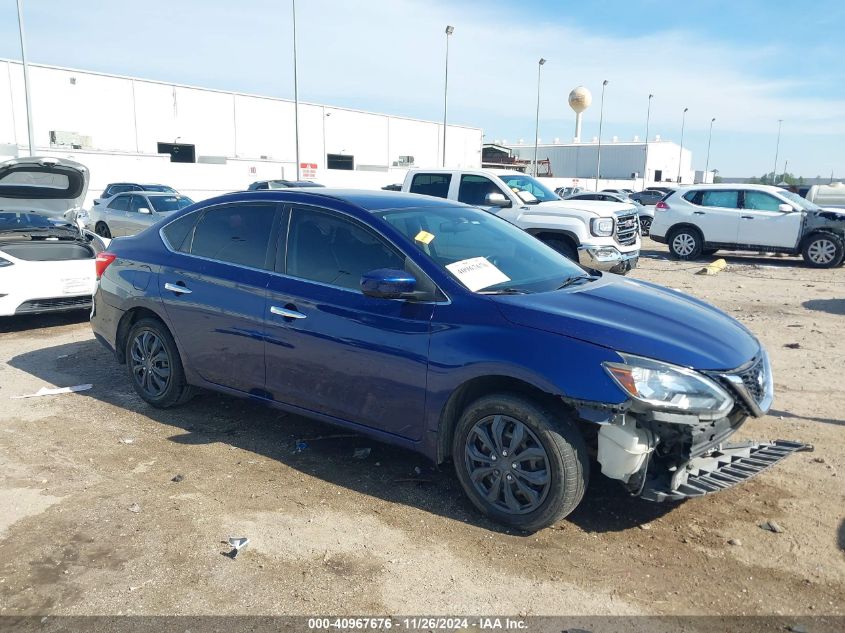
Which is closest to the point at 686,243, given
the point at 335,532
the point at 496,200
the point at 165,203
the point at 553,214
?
the point at 553,214

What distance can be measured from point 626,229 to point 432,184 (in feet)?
11.5

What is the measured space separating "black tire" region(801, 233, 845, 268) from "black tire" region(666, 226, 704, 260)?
2279 mm

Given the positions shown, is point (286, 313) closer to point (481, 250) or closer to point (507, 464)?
point (481, 250)

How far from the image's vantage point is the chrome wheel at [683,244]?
658 inches

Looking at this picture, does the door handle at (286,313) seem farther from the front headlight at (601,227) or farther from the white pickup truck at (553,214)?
the front headlight at (601,227)

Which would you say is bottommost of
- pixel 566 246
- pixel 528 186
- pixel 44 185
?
pixel 566 246

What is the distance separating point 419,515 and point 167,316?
258 cm

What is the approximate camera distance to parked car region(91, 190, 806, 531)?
11.1 feet

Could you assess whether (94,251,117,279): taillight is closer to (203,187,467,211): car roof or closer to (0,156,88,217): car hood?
(203,187,467,211): car roof

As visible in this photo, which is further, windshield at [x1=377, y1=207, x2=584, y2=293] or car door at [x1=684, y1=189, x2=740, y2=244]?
car door at [x1=684, y1=189, x2=740, y2=244]

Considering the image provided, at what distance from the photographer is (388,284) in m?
3.82

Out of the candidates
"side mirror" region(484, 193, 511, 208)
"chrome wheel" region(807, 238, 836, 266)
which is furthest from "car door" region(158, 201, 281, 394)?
"chrome wheel" region(807, 238, 836, 266)

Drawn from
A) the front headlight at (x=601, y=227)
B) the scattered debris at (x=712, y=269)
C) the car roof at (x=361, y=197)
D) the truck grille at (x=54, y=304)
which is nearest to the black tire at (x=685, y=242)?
the scattered debris at (x=712, y=269)

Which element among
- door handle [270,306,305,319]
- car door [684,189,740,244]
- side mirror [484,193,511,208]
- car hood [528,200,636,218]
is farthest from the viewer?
car door [684,189,740,244]
